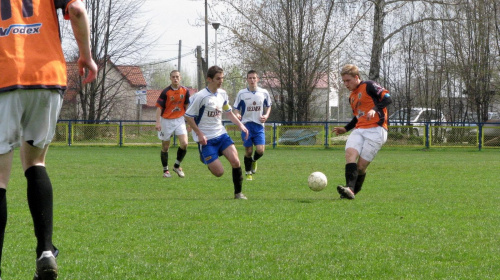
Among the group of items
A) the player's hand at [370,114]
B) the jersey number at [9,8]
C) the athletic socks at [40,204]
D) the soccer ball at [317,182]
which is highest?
the jersey number at [9,8]

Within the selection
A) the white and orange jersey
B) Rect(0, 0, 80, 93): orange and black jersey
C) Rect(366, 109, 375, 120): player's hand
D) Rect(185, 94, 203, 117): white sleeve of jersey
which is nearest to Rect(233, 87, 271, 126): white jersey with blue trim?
Rect(185, 94, 203, 117): white sleeve of jersey

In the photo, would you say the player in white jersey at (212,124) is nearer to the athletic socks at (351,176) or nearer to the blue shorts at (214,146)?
the blue shorts at (214,146)

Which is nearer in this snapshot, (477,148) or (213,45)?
(477,148)

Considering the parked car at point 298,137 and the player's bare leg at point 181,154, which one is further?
the parked car at point 298,137

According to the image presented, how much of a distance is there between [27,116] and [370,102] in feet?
20.2

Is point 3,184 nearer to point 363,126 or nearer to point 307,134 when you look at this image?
point 363,126

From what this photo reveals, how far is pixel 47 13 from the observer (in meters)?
3.44

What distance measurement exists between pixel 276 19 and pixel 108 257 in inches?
1200

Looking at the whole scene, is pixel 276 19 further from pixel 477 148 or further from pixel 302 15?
pixel 477 148

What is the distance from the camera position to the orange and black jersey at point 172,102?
1330 centimetres

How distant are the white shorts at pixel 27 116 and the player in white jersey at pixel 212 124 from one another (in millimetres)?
5445

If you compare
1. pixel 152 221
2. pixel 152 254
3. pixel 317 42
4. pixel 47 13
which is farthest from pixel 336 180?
pixel 317 42

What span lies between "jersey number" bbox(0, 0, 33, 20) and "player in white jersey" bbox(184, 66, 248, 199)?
5.57 m

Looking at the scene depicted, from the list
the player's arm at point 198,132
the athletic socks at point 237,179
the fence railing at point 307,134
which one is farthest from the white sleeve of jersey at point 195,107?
the fence railing at point 307,134
